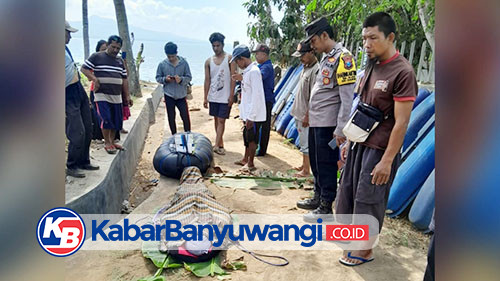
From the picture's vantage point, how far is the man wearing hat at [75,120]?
13.2 feet

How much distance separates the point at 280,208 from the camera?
4.07 meters

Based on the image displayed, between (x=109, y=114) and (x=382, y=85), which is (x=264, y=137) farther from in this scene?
(x=382, y=85)

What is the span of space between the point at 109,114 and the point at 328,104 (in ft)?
10.0

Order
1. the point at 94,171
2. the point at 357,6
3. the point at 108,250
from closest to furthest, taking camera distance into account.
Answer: the point at 108,250, the point at 94,171, the point at 357,6

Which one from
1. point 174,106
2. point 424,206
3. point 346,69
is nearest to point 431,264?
point 346,69

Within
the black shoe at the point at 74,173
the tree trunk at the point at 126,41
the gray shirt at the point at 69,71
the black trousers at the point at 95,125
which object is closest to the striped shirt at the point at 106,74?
the black trousers at the point at 95,125

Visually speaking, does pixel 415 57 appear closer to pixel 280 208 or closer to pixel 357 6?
pixel 357 6

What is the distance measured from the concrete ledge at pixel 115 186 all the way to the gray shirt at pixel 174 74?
1.06 metres

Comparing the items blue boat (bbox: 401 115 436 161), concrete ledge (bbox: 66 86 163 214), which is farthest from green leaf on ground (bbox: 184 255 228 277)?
blue boat (bbox: 401 115 436 161)

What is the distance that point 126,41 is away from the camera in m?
11.1

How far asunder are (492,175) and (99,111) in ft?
15.8

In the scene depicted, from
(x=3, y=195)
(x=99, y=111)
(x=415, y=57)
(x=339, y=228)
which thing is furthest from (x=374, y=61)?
(x=415, y=57)

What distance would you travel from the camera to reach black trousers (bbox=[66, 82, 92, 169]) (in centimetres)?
412

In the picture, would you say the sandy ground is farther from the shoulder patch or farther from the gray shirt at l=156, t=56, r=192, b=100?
the gray shirt at l=156, t=56, r=192, b=100
